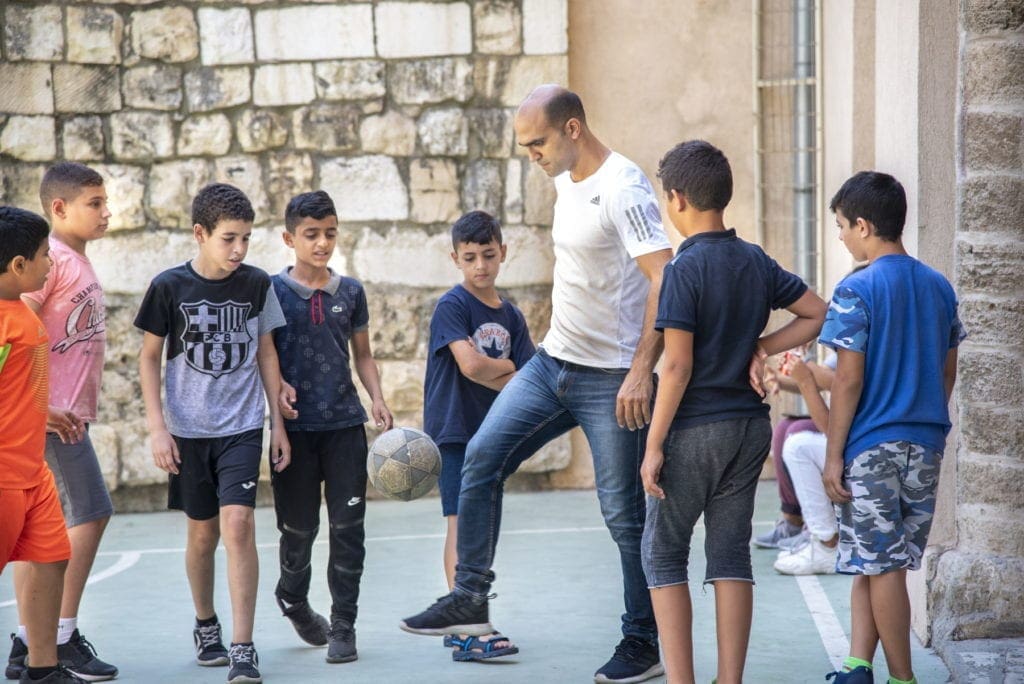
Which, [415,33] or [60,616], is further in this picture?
[415,33]

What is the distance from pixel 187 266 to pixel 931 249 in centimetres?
274

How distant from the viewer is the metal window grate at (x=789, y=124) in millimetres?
9844

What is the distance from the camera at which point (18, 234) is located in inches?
188

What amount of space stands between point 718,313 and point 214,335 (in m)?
2.05

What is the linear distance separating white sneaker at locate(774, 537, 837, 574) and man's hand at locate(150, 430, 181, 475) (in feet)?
9.99

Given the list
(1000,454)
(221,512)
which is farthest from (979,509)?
(221,512)

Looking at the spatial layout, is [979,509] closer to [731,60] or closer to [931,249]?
[931,249]

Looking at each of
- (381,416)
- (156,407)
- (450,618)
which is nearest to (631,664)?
(450,618)

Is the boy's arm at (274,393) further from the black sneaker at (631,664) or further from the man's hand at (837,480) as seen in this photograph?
the man's hand at (837,480)

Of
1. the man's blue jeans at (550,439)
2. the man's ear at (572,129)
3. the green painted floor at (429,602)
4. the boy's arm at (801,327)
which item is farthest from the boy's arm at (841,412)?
the man's ear at (572,129)

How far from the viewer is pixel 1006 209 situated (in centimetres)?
519

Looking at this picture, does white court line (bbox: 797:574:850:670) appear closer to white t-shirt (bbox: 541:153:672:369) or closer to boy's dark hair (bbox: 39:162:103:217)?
white t-shirt (bbox: 541:153:672:369)

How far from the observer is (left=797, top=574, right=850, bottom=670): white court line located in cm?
542

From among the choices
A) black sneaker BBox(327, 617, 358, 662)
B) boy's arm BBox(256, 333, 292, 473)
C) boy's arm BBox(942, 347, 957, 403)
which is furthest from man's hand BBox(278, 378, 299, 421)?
boy's arm BBox(942, 347, 957, 403)
